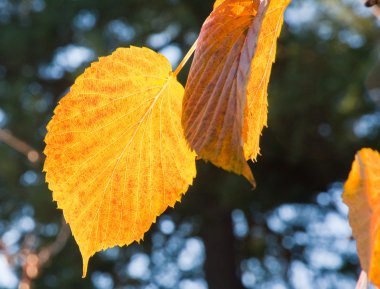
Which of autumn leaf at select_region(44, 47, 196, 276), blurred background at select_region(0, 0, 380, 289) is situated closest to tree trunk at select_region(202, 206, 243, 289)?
blurred background at select_region(0, 0, 380, 289)

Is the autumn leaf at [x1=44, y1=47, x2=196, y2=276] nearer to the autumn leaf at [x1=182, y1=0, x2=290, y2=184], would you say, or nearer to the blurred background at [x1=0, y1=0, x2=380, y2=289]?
the autumn leaf at [x1=182, y1=0, x2=290, y2=184]

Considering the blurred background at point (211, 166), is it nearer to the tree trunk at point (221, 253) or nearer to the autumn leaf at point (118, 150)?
the tree trunk at point (221, 253)

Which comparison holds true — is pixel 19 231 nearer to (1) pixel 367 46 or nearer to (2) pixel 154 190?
(1) pixel 367 46

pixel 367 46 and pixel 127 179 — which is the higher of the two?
pixel 127 179

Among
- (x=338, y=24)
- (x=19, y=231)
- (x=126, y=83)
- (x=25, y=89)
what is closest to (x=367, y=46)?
(x=338, y=24)

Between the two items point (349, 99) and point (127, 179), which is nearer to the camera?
point (127, 179)

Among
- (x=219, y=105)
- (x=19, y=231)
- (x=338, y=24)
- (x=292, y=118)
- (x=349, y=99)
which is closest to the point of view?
(x=219, y=105)

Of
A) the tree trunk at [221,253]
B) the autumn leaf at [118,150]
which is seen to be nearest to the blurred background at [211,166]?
the tree trunk at [221,253]
